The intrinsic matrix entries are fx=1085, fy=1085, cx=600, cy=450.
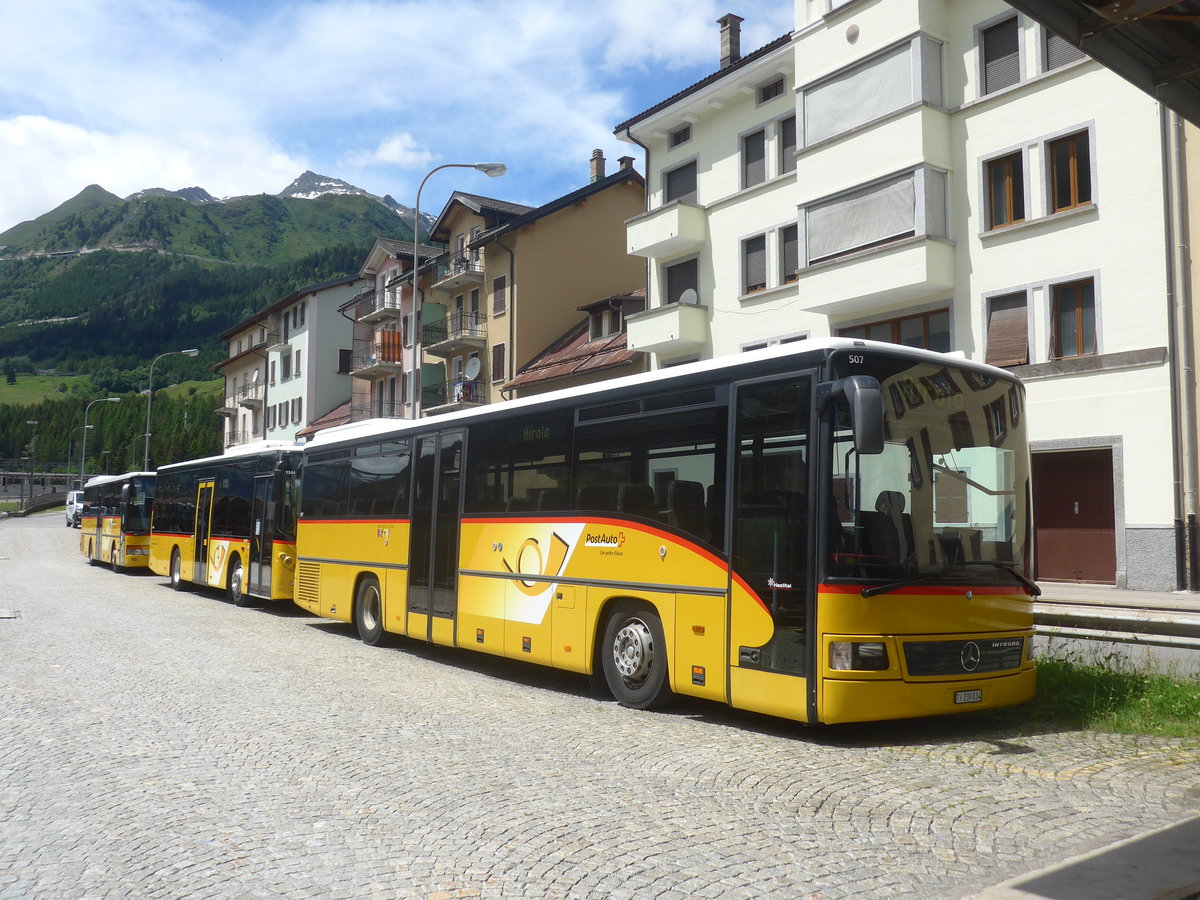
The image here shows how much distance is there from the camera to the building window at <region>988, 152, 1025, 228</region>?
2136cm

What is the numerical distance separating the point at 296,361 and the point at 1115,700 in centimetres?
6266

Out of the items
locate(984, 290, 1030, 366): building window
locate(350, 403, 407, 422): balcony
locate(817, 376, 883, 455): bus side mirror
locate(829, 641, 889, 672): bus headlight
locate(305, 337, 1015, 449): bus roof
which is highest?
locate(350, 403, 407, 422): balcony

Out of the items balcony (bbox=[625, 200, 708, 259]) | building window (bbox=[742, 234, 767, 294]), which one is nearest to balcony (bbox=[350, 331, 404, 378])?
balcony (bbox=[625, 200, 708, 259])

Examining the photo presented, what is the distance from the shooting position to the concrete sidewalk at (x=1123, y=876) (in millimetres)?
4688

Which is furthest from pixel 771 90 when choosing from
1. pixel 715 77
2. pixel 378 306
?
pixel 378 306

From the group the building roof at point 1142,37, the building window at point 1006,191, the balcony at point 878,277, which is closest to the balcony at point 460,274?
the balcony at point 878,277

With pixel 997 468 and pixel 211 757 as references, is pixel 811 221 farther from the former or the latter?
pixel 211 757

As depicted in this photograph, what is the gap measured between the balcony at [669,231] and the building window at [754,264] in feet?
5.68

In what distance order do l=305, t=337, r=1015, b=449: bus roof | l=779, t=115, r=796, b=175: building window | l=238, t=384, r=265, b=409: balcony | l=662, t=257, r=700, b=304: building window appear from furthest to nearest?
l=238, t=384, r=265, b=409: balcony < l=662, t=257, r=700, b=304: building window < l=779, t=115, r=796, b=175: building window < l=305, t=337, r=1015, b=449: bus roof

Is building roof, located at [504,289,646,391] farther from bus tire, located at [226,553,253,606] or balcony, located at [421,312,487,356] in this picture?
bus tire, located at [226,553,253,606]

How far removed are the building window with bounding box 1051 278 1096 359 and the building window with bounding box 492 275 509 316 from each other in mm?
25789

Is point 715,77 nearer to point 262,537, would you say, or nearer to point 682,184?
point 682,184

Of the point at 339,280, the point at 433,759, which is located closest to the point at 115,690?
the point at 433,759

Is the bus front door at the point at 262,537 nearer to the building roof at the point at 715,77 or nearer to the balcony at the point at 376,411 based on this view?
the building roof at the point at 715,77
